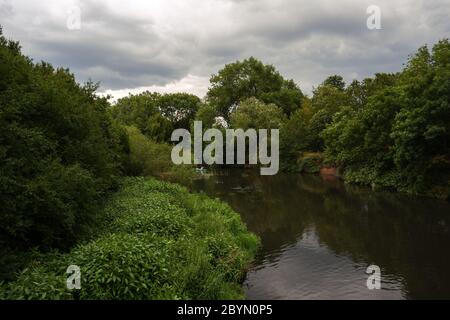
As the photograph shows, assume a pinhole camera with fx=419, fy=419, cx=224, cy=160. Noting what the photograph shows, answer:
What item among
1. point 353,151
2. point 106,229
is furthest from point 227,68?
point 106,229

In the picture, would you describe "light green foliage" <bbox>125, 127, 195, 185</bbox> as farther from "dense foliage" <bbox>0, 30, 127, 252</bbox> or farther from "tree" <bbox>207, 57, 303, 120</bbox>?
"tree" <bbox>207, 57, 303, 120</bbox>

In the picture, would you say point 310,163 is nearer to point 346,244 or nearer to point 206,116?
point 206,116

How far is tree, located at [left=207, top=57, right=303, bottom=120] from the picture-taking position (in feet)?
237

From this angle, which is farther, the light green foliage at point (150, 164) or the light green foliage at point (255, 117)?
the light green foliage at point (255, 117)

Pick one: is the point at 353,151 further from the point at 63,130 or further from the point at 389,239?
the point at 63,130

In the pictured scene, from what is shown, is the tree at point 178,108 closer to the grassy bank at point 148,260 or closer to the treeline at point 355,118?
the treeline at point 355,118

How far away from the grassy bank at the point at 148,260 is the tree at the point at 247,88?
182 feet

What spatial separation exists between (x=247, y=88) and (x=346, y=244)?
56971 mm

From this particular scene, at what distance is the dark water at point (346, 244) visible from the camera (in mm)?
13148

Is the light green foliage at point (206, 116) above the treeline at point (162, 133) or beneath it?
above

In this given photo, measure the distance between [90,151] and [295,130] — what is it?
4592cm

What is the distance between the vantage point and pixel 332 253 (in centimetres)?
1723

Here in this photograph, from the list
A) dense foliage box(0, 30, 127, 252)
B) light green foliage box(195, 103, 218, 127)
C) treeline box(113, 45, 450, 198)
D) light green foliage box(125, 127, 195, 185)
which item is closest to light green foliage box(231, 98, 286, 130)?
treeline box(113, 45, 450, 198)

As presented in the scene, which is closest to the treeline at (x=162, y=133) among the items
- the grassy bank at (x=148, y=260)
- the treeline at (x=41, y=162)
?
the treeline at (x=41, y=162)
